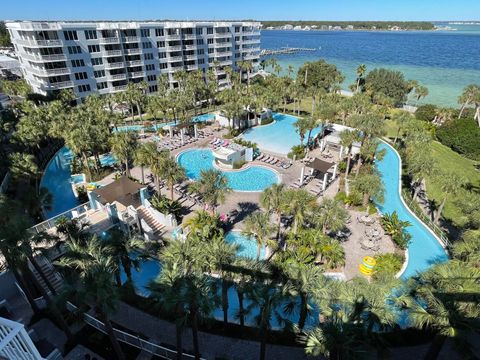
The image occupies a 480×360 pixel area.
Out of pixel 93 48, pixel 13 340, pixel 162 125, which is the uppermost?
pixel 93 48

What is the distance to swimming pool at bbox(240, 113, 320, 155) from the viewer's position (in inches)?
2020

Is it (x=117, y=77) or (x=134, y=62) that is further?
(x=134, y=62)

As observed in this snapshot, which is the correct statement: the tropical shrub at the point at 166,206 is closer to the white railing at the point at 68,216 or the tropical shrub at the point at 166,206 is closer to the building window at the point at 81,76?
the white railing at the point at 68,216

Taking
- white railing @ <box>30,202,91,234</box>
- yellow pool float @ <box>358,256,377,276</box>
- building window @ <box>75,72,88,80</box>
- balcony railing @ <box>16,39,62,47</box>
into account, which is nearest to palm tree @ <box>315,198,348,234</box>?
yellow pool float @ <box>358,256,377,276</box>

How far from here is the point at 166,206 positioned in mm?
31219

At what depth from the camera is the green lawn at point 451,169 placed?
113 feet

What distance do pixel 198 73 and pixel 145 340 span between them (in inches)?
2667

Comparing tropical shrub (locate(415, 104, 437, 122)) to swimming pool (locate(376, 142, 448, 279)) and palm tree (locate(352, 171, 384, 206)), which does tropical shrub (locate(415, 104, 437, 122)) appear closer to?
swimming pool (locate(376, 142, 448, 279))

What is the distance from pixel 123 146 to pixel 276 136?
29.7 m

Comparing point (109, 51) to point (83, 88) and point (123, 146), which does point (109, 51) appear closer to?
point (83, 88)

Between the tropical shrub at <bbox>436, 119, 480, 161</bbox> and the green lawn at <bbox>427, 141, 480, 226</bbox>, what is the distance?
3.17 ft

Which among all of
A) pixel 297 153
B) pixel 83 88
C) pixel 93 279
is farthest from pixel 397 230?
pixel 83 88

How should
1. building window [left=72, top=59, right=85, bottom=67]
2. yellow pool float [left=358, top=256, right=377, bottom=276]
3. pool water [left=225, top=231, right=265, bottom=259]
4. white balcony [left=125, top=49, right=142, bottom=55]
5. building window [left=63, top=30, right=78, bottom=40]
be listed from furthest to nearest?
white balcony [left=125, top=49, right=142, bottom=55] < building window [left=72, top=59, right=85, bottom=67] < building window [left=63, top=30, right=78, bottom=40] < pool water [left=225, top=231, right=265, bottom=259] < yellow pool float [left=358, top=256, right=377, bottom=276]

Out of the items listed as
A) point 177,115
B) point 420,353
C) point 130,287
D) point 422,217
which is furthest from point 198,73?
point 420,353
